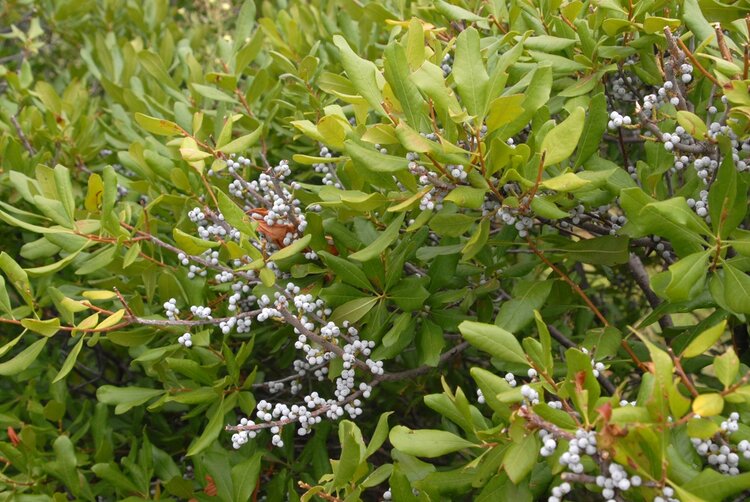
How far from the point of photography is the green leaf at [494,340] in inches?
65.1

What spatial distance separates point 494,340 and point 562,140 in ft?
1.47

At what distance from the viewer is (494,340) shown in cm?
166

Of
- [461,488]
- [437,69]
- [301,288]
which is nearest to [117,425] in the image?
[301,288]

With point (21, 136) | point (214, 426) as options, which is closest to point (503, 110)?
point (214, 426)

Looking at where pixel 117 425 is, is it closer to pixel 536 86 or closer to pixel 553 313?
pixel 553 313

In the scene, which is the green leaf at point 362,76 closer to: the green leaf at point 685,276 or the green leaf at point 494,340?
the green leaf at point 494,340

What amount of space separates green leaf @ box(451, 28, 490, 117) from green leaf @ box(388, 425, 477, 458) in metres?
0.67

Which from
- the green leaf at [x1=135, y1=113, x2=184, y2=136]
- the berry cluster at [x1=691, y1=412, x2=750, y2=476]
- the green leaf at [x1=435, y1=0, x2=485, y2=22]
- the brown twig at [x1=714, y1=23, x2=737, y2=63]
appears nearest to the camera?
the berry cluster at [x1=691, y1=412, x2=750, y2=476]

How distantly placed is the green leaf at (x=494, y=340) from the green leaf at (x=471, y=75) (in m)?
0.43

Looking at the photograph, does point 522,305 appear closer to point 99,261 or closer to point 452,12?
point 452,12

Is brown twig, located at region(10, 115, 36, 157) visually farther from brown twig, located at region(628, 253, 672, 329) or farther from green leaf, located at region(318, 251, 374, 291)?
brown twig, located at region(628, 253, 672, 329)

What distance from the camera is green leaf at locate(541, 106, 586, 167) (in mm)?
1714

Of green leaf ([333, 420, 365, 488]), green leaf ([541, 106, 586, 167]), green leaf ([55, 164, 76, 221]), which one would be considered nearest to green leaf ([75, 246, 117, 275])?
green leaf ([55, 164, 76, 221])

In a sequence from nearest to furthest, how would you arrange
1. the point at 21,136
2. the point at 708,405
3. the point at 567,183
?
the point at 708,405
the point at 567,183
the point at 21,136
